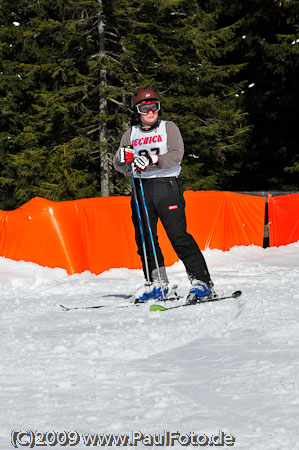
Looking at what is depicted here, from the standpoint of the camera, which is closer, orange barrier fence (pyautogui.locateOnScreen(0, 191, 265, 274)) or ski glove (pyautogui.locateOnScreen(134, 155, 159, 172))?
ski glove (pyautogui.locateOnScreen(134, 155, 159, 172))

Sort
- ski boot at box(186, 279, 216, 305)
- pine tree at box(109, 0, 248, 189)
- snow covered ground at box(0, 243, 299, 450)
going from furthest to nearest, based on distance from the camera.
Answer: pine tree at box(109, 0, 248, 189) → ski boot at box(186, 279, 216, 305) → snow covered ground at box(0, 243, 299, 450)

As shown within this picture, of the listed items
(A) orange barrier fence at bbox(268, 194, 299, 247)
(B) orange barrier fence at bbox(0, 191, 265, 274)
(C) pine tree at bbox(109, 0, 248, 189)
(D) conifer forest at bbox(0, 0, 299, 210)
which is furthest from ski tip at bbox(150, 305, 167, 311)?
(C) pine tree at bbox(109, 0, 248, 189)

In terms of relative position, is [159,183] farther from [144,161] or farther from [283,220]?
[283,220]

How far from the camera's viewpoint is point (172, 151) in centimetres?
604

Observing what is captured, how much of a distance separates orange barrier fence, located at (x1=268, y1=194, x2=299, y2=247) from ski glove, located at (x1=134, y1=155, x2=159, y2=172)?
7.74m

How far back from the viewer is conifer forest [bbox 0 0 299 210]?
22891 mm

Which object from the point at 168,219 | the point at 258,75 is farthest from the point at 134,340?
the point at 258,75

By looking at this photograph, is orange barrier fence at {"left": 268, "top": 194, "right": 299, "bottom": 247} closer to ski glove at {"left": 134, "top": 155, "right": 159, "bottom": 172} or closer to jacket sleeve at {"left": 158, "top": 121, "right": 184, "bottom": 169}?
jacket sleeve at {"left": 158, "top": 121, "right": 184, "bottom": 169}

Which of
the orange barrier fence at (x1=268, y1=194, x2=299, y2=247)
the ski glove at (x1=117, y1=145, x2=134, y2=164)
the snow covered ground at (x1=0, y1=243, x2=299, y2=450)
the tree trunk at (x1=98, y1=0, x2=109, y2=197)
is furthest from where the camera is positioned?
the tree trunk at (x1=98, y1=0, x2=109, y2=197)

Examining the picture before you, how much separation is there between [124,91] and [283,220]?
1042 cm

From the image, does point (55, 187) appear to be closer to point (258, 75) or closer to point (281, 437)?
point (258, 75)

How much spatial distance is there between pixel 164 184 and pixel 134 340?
6.91ft

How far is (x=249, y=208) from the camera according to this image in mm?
12844

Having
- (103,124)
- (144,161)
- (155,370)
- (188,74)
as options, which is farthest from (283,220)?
(188,74)
